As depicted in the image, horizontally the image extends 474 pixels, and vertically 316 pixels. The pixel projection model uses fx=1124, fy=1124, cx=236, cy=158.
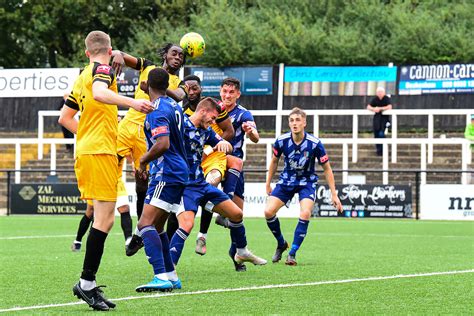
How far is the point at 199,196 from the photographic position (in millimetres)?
10633

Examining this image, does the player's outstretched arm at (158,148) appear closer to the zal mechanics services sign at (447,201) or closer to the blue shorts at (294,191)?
the blue shorts at (294,191)

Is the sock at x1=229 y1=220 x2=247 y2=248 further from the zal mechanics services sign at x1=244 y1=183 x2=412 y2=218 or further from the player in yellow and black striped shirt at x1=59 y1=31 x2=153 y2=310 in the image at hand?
the zal mechanics services sign at x1=244 y1=183 x2=412 y2=218

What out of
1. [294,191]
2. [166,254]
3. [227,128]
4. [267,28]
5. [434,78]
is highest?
[267,28]

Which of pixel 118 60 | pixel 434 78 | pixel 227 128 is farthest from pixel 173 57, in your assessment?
pixel 434 78

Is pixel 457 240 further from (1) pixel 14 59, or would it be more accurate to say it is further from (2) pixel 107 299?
(1) pixel 14 59

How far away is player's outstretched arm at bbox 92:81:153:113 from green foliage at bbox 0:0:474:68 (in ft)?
93.3

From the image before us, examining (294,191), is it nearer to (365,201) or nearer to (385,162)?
(365,201)

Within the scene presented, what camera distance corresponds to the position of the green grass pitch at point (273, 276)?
8367mm

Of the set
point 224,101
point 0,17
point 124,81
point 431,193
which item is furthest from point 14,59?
point 224,101

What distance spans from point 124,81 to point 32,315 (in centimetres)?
2778

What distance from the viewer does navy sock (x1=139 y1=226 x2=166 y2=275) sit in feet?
30.0

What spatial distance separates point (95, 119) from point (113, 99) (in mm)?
427

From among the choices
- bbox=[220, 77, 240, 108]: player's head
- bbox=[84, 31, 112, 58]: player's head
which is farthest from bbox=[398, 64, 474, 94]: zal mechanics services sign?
bbox=[84, 31, 112, 58]: player's head

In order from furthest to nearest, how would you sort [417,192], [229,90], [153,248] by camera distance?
[417,192] → [229,90] → [153,248]
